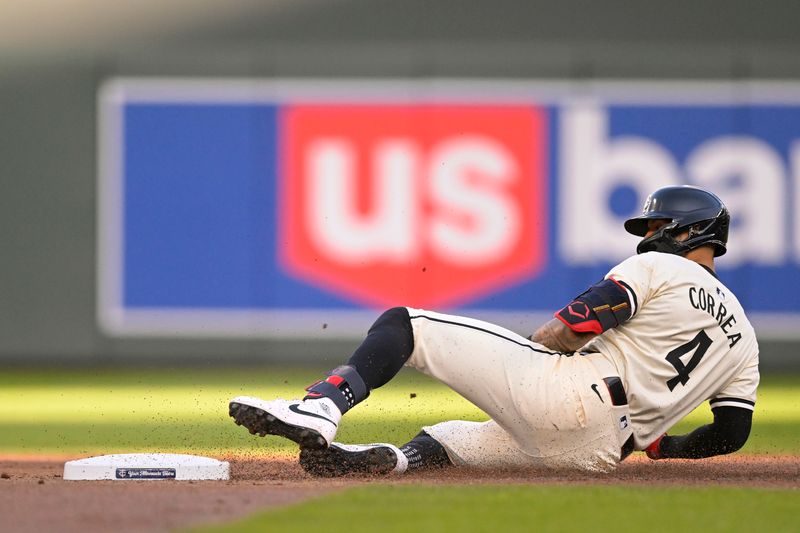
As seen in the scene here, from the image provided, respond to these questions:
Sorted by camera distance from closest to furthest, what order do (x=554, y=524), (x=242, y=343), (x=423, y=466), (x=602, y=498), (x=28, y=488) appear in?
(x=554, y=524), (x=602, y=498), (x=28, y=488), (x=423, y=466), (x=242, y=343)

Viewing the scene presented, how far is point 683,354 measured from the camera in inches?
180

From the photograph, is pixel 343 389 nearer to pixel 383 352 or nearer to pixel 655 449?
pixel 383 352

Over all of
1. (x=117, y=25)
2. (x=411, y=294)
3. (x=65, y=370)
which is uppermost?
(x=117, y=25)

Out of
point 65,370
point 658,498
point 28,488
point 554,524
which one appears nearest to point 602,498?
point 658,498

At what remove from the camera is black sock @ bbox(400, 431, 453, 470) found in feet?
16.0

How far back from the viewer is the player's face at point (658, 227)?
4.79 metres

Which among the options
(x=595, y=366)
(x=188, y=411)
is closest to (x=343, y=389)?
(x=595, y=366)

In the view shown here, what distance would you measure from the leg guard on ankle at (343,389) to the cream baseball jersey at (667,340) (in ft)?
2.75

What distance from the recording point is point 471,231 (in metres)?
11.5

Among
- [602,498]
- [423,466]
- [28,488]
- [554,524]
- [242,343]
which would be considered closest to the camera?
[554,524]

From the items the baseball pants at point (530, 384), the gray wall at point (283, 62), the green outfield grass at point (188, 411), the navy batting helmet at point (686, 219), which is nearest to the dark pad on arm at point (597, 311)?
the baseball pants at point (530, 384)

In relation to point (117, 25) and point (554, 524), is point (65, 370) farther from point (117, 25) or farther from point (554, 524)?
point (554, 524)

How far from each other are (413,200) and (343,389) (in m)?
7.23

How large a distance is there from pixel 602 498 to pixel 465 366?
2.27 ft
